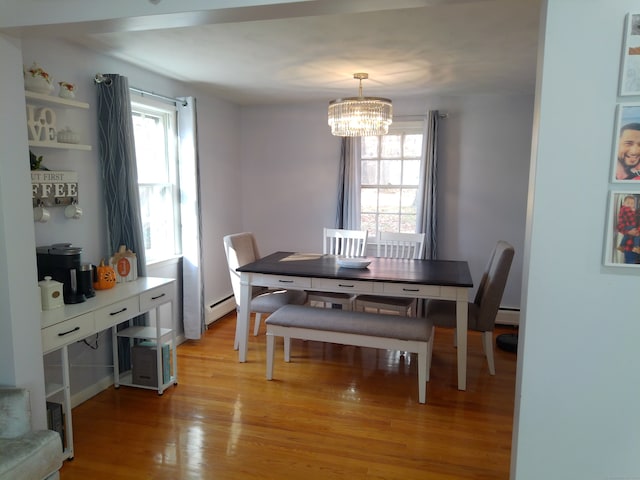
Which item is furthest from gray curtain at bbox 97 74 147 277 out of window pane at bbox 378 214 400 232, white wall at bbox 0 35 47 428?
window pane at bbox 378 214 400 232

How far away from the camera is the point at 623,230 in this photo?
→ 145 cm

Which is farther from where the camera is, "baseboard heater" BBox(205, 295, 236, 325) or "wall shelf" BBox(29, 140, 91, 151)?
"baseboard heater" BBox(205, 295, 236, 325)

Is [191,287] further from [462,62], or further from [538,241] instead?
[538,241]

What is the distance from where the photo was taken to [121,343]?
10.7ft

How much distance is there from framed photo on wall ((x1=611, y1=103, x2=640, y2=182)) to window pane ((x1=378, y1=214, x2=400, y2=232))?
349cm

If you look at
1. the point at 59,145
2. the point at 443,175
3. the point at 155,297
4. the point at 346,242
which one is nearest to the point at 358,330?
the point at 155,297

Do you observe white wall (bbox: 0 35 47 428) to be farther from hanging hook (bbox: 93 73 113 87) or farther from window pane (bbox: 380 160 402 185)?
window pane (bbox: 380 160 402 185)

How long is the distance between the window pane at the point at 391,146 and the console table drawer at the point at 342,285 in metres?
2.01

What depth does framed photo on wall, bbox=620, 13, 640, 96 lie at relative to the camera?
1376 mm

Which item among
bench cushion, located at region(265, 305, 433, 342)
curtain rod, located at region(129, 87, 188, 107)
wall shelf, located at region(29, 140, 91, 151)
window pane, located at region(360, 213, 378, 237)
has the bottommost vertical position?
bench cushion, located at region(265, 305, 433, 342)

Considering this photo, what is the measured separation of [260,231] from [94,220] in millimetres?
2377

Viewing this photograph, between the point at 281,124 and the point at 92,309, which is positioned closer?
the point at 92,309

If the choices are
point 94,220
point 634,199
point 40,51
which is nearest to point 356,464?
point 634,199

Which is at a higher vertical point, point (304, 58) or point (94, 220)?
point (304, 58)
